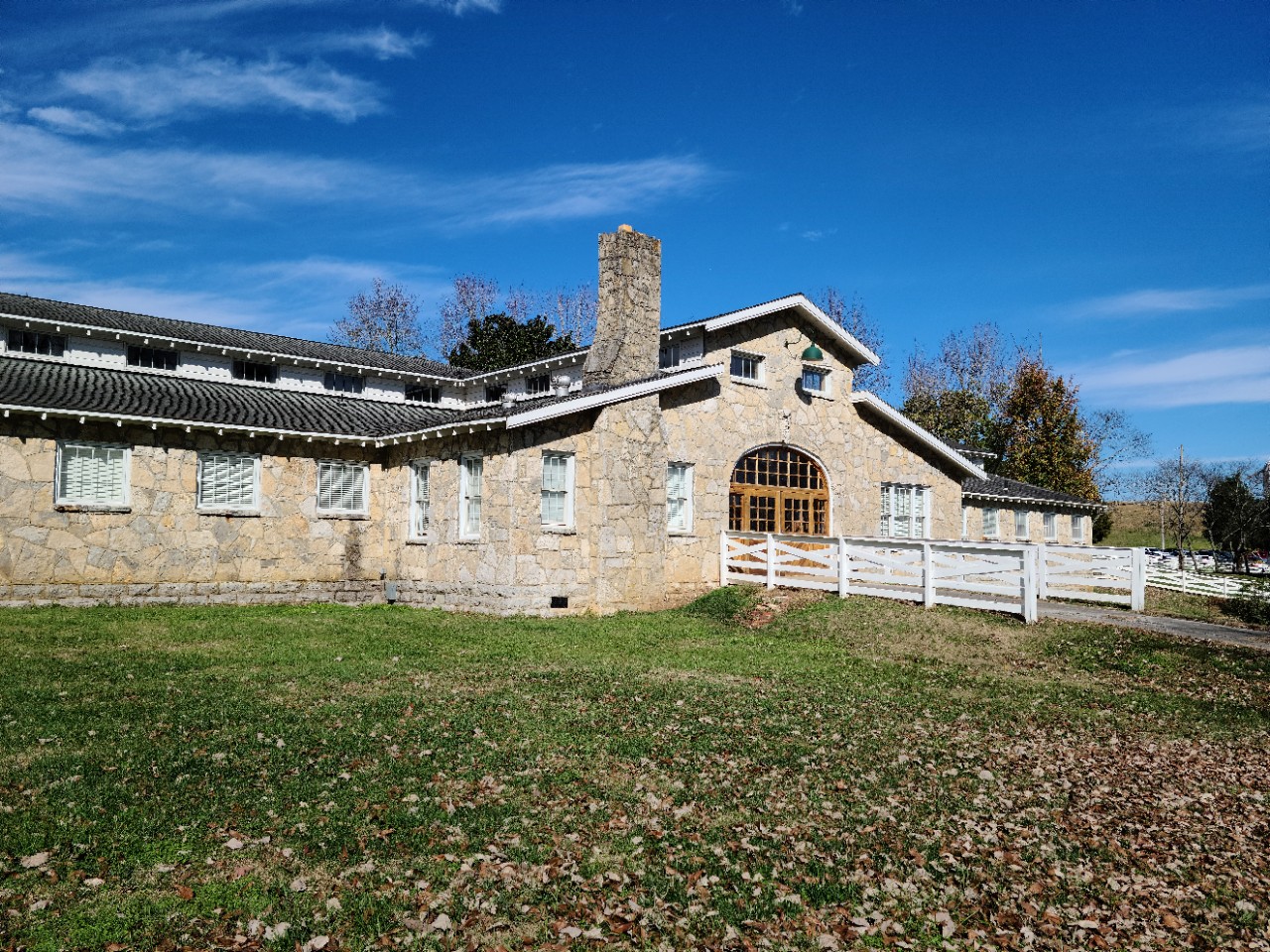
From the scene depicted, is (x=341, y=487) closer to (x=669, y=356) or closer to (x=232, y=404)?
(x=232, y=404)

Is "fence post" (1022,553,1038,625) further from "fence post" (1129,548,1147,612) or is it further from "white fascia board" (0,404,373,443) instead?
"white fascia board" (0,404,373,443)

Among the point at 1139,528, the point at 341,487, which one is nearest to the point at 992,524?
the point at 341,487

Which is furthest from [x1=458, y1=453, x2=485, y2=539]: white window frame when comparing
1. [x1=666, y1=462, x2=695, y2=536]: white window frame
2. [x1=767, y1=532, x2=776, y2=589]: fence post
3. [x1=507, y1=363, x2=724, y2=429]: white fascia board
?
[x1=767, y1=532, x2=776, y2=589]: fence post

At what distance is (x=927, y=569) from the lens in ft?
55.7

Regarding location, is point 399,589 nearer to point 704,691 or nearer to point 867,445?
point 704,691

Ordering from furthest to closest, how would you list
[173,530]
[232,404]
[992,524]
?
1. [992,524]
2. [232,404]
3. [173,530]

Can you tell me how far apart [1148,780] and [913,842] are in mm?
3146

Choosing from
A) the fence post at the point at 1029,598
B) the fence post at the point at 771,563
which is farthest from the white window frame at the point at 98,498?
the fence post at the point at 1029,598

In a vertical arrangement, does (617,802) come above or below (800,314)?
below

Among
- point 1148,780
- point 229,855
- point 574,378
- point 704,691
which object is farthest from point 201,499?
point 1148,780

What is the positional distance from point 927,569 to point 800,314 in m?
8.06

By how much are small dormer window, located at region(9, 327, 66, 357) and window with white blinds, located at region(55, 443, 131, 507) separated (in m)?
6.47

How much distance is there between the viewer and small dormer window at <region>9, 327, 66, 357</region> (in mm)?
21578

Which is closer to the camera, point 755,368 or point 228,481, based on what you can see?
point 228,481
